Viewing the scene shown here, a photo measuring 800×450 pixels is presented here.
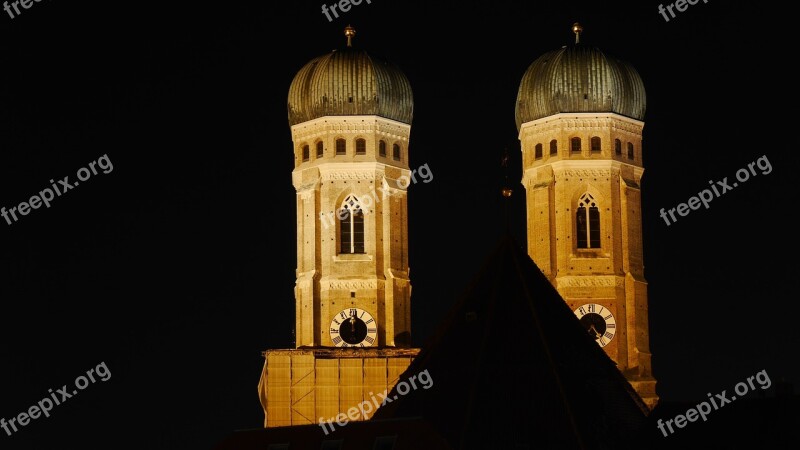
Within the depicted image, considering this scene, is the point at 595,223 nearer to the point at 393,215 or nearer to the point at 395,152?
the point at 393,215

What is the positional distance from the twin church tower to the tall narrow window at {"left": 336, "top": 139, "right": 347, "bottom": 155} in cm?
3

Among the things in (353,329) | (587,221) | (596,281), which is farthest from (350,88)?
(596,281)

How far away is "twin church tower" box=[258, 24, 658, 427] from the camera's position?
272 ft

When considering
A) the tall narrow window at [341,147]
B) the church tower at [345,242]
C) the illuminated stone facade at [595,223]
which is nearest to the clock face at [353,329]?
the church tower at [345,242]

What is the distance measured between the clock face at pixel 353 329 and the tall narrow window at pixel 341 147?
188 inches

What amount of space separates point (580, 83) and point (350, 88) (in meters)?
6.93

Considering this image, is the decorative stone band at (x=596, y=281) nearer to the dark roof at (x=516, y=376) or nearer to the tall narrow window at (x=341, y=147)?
the tall narrow window at (x=341, y=147)

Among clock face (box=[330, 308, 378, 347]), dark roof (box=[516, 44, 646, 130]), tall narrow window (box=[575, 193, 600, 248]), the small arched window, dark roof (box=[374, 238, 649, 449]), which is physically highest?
dark roof (box=[516, 44, 646, 130])

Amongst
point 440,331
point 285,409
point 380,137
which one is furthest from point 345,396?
point 440,331

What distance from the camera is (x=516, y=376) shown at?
60719 mm

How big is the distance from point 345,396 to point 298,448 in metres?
23.0

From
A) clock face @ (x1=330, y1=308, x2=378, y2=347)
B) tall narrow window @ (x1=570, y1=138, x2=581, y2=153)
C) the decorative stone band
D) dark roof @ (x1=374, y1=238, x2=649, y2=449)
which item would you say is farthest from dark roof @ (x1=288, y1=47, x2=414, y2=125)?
dark roof @ (x1=374, y1=238, x2=649, y2=449)

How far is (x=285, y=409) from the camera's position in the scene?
272 feet

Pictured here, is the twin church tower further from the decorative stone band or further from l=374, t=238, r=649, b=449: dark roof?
l=374, t=238, r=649, b=449: dark roof
